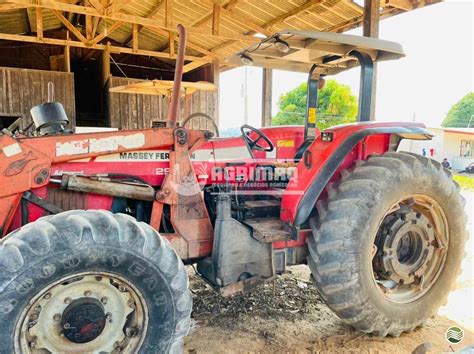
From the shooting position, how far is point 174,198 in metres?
2.58

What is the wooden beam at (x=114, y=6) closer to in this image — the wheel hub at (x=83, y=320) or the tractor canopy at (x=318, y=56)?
the tractor canopy at (x=318, y=56)

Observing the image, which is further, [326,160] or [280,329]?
[280,329]

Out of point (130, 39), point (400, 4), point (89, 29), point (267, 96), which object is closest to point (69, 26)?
point (89, 29)

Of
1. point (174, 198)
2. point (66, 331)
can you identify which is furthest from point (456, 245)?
point (66, 331)

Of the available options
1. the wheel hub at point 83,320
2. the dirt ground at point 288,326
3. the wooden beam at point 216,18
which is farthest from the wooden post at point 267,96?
the wheel hub at point 83,320

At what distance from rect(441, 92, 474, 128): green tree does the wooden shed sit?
34167mm

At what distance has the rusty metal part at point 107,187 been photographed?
2.36 meters

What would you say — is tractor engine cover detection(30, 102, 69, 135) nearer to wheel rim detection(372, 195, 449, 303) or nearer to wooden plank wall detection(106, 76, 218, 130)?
wheel rim detection(372, 195, 449, 303)

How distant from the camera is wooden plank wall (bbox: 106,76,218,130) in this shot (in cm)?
1121

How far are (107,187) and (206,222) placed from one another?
69 centimetres

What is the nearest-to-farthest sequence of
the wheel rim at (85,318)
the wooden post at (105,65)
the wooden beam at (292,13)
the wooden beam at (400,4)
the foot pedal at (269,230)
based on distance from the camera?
the wheel rim at (85,318)
the foot pedal at (269,230)
the wooden beam at (400,4)
the wooden beam at (292,13)
the wooden post at (105,65)

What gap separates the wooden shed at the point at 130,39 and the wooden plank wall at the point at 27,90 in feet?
0.08

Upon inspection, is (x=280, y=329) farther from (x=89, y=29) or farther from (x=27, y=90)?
(x=27, y=90)

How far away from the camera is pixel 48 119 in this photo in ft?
9.33
